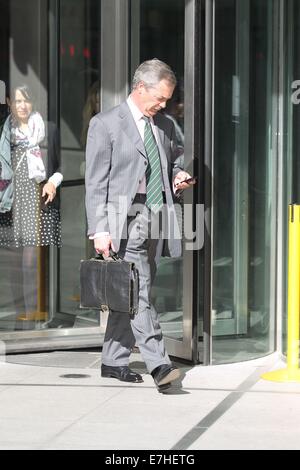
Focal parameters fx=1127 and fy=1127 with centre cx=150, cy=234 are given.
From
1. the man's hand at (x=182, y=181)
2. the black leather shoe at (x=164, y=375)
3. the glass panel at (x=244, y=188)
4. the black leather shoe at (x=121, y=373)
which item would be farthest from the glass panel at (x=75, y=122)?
the black leather shoe at (x=164, y=375)

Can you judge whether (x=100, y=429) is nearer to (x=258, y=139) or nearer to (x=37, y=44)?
(x=258, y=139)

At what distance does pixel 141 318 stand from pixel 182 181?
808 millimetres

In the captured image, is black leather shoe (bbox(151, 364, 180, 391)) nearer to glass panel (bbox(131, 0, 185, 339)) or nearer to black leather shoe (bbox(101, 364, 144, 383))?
black leather shoe (bbox(101, 364, 144, 383))

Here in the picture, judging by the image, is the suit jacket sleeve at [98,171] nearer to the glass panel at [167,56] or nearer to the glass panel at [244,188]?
the glass panel at [167,56]

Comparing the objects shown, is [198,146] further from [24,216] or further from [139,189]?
[24,216]

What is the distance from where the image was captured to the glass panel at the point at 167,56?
697 cm

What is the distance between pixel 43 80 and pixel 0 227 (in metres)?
1.10

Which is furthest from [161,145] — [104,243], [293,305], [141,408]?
[141,408]

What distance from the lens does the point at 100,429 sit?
5.29m

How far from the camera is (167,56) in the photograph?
7188 mm

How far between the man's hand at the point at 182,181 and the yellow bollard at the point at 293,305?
628 mm

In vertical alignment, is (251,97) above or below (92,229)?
above
